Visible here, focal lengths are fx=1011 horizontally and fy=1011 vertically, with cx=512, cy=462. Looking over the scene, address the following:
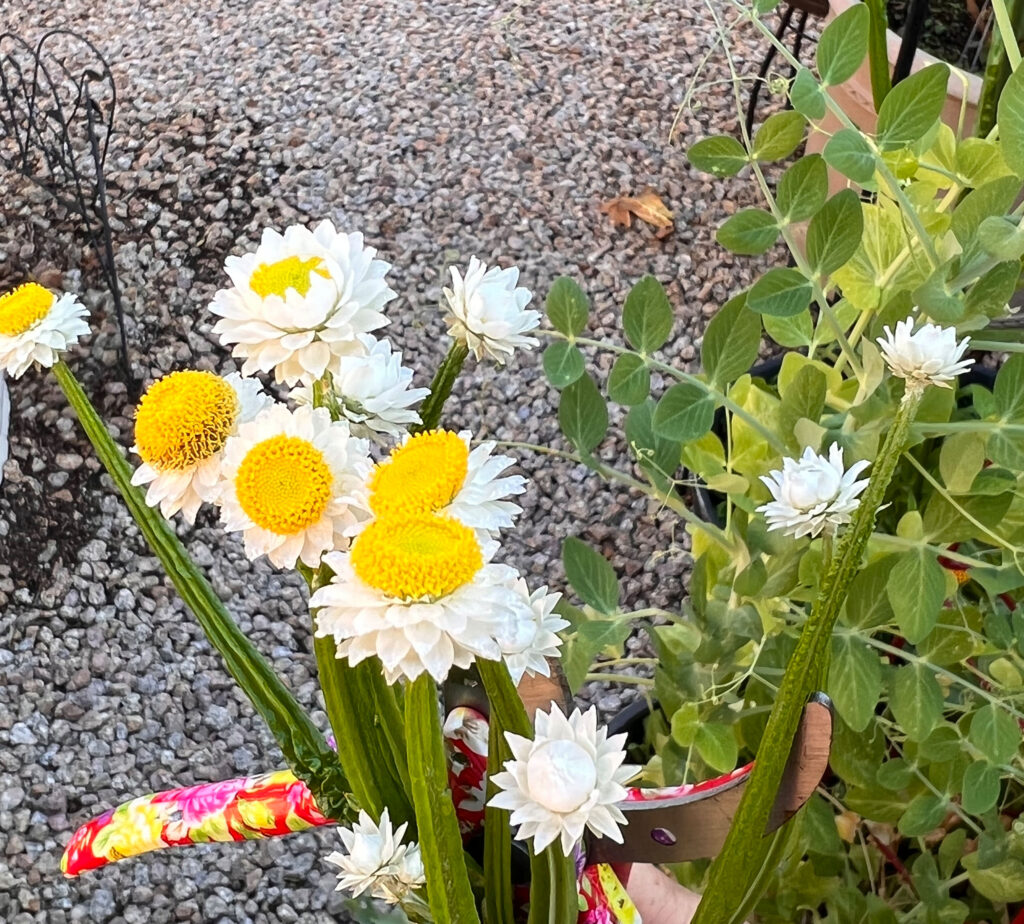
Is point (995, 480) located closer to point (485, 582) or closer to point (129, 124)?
point (485, 582)

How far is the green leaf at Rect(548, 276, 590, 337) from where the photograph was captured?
27.4 inches

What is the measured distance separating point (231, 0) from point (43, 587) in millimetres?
1511

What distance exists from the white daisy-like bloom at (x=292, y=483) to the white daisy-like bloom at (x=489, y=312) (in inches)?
3.2

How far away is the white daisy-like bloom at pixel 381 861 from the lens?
1.23ft

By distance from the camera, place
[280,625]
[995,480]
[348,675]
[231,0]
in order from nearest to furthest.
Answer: [348,675]
[995,480]
[280,625]
[231,0]

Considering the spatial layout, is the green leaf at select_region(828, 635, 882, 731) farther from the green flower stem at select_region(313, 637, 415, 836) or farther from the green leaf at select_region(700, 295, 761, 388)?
the green flower stem at select_region(313, 637, 415, 836)

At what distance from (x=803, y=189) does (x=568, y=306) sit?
18 centimetres

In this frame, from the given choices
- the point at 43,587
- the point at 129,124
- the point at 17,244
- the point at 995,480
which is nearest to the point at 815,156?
the point at 995,480

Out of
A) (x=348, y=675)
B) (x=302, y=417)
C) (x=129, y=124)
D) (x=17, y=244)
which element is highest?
(x=302, y=417)

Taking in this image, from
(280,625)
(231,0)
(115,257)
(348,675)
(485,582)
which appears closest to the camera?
(485,582)

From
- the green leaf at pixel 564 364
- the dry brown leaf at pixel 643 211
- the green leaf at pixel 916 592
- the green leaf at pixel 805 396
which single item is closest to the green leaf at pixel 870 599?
the green leaf at pixel 916 592

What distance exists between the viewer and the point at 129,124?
2000 mm

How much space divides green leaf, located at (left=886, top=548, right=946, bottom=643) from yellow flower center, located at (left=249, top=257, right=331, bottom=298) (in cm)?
41

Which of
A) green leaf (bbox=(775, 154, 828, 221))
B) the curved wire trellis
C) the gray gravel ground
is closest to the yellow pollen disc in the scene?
green leaf (bbox=(775, 154, 828, 221))
